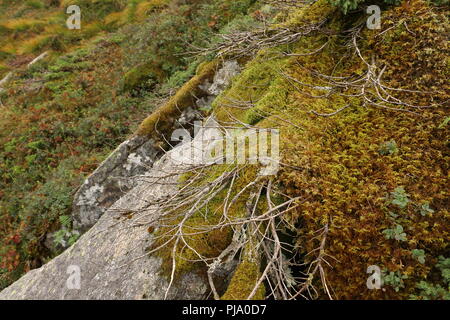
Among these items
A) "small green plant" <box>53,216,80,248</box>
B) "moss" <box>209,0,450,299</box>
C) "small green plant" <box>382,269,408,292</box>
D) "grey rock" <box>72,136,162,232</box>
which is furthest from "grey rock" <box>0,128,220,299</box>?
"small green plant" <box>53,216,80,248</box>

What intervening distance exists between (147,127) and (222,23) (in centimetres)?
582

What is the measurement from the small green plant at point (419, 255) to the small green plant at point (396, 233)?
91 millimetres

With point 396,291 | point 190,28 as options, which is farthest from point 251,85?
point 190,28

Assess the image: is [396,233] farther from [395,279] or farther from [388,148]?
[388,148]

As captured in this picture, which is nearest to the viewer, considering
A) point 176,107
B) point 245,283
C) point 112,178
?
point 245,283

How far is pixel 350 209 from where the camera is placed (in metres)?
1.96

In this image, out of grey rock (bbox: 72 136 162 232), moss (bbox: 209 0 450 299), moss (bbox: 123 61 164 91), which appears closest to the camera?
moss (bbox: 209 0 450 299)

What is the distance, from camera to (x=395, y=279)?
1.72 meters

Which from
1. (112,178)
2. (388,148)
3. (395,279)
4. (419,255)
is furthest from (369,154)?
(112,178)

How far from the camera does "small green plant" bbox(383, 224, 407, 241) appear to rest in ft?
5.85

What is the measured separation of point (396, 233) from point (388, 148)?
0.74 meters

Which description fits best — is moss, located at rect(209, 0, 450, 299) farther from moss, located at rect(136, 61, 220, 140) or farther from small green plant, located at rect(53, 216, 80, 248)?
small green plant, located at rect(53, 216, 80, 248)

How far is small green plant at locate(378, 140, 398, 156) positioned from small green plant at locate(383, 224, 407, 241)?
0.66 m

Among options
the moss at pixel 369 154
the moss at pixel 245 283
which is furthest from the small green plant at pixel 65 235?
the moss at pixel 245 283
